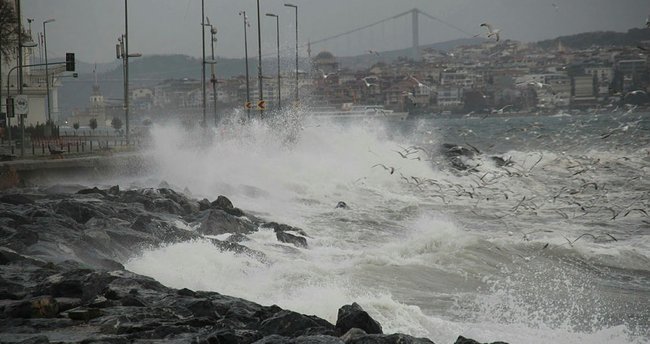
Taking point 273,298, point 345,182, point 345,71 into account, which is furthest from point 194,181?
point 345,71

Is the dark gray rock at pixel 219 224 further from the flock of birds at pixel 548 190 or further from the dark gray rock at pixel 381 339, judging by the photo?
the dark gray rock at pixel 381 339

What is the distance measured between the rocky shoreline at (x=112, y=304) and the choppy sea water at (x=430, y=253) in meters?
0.94

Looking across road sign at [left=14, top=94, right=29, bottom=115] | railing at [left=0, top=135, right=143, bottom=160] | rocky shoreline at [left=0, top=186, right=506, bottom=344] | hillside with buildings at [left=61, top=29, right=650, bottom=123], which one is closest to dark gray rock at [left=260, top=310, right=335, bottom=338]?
rocky shoreline at [left=0, top=186, right=506, bottom=344]

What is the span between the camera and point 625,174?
42188 millimetres

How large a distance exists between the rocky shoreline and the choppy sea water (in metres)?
0.94

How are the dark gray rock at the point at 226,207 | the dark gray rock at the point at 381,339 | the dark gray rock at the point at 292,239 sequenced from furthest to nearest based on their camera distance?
1. the dark gray rock at the point at 226,207
2. the dark gray rock at the point at 292,239
3. the dark gray rock at the point at 381,339

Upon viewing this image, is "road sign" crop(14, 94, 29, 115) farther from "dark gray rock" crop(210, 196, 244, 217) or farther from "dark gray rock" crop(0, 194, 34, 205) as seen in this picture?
"dark gray rock" crop(210, 196, 244, 217)

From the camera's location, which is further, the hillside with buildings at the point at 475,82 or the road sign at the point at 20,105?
the hillside with buildings at the point at 475,82

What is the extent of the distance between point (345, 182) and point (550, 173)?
1233 centimetres

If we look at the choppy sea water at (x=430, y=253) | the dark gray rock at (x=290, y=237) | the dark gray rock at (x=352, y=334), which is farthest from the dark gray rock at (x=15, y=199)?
the dark gray rock at (x=352, y=334)

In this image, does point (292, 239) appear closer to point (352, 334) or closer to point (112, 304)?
point (112, 304)

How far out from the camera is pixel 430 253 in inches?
663

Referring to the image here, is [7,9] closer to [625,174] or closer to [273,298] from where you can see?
[625,174]

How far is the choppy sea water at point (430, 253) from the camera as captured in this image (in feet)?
38.4
